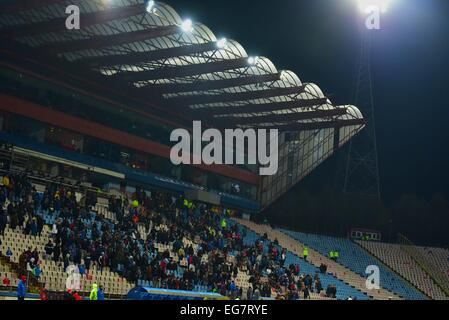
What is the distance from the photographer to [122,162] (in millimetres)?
56625

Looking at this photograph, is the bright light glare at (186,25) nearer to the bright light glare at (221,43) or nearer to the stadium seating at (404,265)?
the bright light glare at (221,43)

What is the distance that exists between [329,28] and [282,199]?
17.7 metres

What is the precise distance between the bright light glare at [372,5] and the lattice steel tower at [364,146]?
2.95m

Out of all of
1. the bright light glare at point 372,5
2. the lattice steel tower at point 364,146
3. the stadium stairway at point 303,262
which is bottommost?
the stadium stairway at point 303,262

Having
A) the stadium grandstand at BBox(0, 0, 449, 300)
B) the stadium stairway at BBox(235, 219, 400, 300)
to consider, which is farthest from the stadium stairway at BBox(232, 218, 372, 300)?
the stadium grandstand at BBox(0, 0, 449, 300)

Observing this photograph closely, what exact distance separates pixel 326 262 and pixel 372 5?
2294 cm

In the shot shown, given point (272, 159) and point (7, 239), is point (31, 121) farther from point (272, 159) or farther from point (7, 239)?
point (272, 159)

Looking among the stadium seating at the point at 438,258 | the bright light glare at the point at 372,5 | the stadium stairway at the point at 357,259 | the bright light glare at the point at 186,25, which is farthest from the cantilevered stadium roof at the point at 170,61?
the stadium seating at the point at 438,258

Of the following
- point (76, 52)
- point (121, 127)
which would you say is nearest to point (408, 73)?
point (121, 127)

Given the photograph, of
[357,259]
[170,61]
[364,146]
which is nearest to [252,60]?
[170,61]

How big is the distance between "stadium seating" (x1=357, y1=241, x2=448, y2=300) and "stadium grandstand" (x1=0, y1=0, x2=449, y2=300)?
18 cm

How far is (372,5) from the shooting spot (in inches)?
2454

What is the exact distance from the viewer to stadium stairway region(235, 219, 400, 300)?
177 feet

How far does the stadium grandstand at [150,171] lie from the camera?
115 ft
